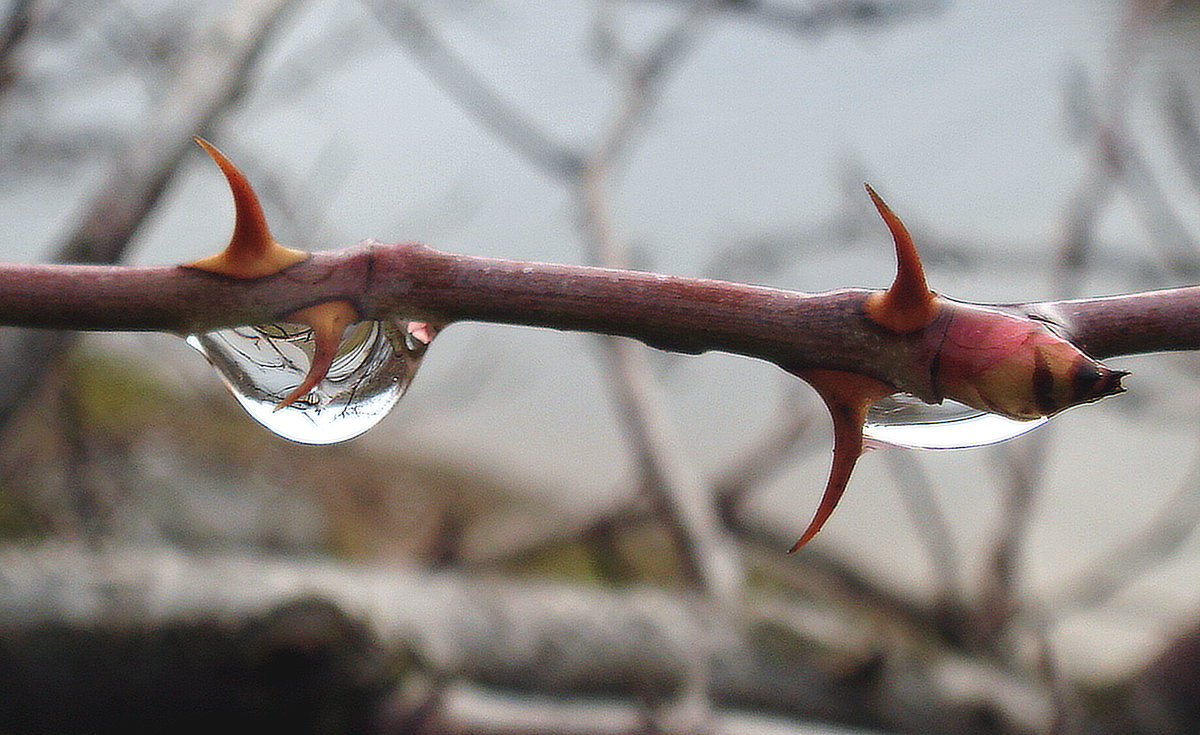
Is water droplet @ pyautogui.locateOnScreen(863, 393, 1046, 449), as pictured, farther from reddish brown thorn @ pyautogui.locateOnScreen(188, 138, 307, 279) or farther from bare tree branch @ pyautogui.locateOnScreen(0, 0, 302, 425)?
bare tree branch @ pyautogui.locateOnScreen(0, 0, 302, 425)

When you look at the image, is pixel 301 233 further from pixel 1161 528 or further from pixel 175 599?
pixel 1161 528

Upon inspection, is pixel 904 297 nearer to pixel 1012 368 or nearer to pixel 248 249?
pixel 1012 368

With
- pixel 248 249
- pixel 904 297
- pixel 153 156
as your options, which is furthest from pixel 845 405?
pixel 153 156

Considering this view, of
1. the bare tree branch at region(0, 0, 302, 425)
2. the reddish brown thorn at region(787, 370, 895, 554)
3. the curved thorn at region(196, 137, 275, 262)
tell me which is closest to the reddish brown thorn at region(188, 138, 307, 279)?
the curved thorn at region(196, 137, 275, 262)

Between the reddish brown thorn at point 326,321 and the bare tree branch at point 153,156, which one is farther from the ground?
the bare tree branch at point 153,156

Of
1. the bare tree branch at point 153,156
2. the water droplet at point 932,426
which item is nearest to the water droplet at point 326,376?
the water droplet at point 932,426

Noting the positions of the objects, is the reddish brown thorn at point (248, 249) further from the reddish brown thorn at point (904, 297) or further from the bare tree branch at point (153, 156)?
the bare tree branch at point (153, 156)

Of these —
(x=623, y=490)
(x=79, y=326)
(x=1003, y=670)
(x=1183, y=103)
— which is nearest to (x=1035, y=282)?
(x=1183, y=103)
